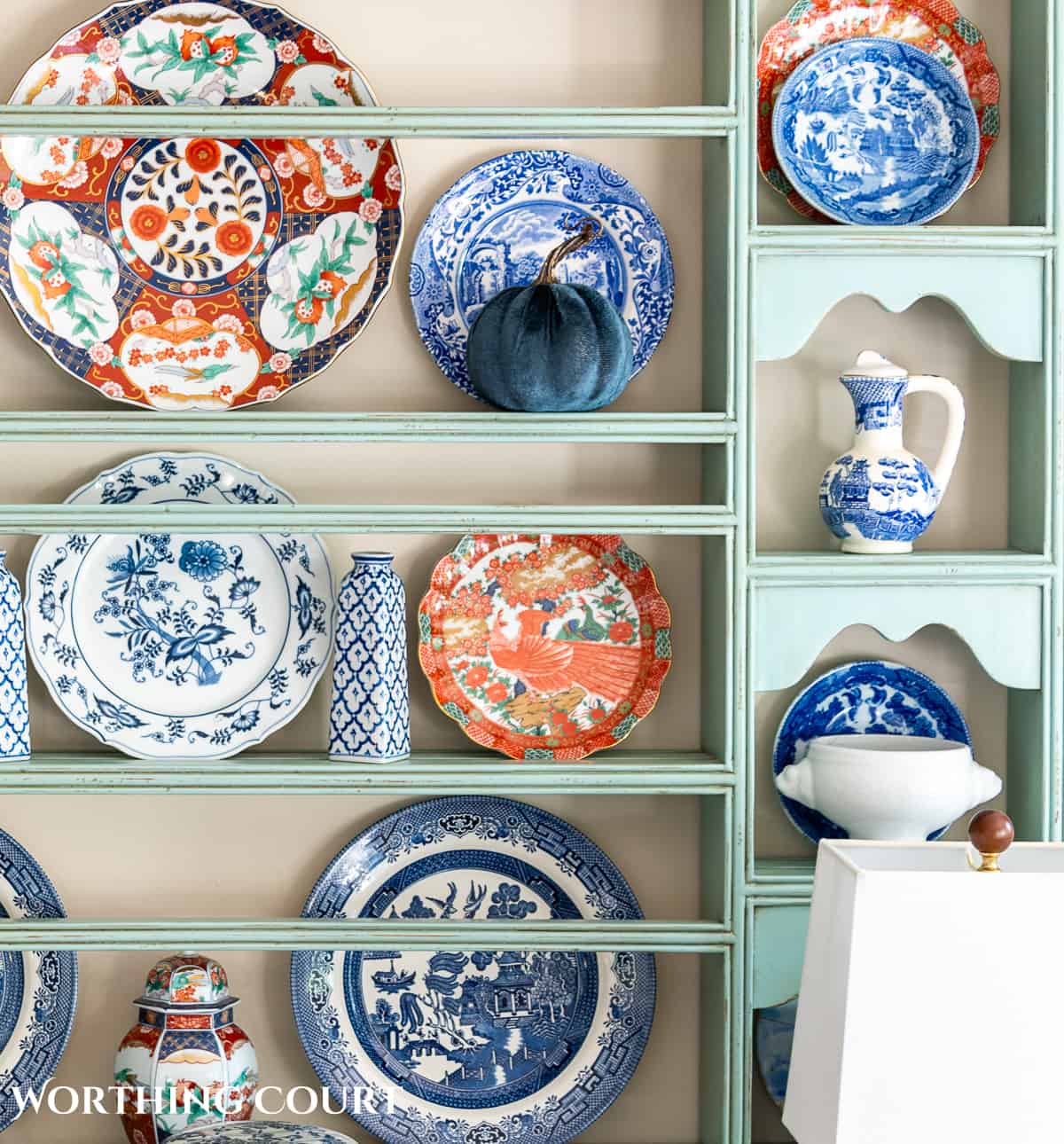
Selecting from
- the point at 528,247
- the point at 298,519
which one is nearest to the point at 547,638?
the point at 298,519

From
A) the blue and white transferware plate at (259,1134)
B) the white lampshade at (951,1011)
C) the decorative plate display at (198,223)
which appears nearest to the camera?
the white lampshade at (951,1011)

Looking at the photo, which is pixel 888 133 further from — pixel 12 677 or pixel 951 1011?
pixel 12 677

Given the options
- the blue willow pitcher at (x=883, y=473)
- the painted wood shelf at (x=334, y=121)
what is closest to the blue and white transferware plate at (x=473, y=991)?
the blue willow pitcher at (x=883, y=473)

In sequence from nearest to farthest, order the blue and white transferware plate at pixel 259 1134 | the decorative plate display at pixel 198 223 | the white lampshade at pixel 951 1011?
the white lampshade at pixel 951 1011 → the blue and white transferware plate at pixel 259 1134 → the decorative plate display at pixel 198 223

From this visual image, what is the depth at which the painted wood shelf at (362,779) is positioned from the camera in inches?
57.3

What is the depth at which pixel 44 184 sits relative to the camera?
5.15ft

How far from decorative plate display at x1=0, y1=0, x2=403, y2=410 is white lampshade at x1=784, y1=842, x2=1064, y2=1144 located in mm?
962

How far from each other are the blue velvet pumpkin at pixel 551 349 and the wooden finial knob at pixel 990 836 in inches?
25.9

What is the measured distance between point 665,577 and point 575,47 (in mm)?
660

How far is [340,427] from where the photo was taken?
56.2 inches

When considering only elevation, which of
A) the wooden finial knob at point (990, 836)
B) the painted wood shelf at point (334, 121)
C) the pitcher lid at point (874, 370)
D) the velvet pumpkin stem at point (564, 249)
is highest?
the painted wood shelf at point (334, 121)

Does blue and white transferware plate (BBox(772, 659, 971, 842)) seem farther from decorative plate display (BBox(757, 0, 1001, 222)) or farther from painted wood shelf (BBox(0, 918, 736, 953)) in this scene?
decorative plate display (BBox(757, 0, 1001, 222))

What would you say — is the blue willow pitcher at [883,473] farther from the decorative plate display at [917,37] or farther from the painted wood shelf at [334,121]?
the painted wood shelf at [334,121]

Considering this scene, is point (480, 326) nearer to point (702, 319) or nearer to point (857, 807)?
point (702, 319)
